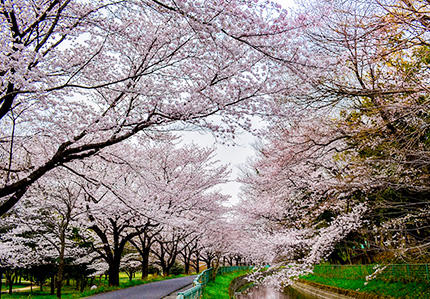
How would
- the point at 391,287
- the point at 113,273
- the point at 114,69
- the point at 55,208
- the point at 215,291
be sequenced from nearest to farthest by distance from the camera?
the point at 114,69, the point at 391,287, the point at 55,208, the point at 215,291, the point at 113,273

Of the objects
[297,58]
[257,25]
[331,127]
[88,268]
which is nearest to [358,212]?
[331,127]

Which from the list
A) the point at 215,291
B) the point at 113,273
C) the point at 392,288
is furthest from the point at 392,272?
the point at 113,273

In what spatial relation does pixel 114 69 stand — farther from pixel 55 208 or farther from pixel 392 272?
pixel 392 272

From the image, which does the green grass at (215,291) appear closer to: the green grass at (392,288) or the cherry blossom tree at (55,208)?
the cherry blossom tree at (55,208)

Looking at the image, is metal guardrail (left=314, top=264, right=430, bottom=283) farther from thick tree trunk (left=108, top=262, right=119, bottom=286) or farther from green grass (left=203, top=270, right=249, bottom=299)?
thick tree trunk (left=108, top=262, right=119, bottom=286)

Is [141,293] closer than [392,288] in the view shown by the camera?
No

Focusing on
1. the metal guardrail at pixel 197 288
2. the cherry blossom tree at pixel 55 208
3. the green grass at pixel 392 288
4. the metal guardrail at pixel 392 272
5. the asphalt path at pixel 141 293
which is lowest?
the green grass at pixel 392 288

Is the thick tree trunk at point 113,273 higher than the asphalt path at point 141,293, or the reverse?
the thick tree trunk at point 113,273

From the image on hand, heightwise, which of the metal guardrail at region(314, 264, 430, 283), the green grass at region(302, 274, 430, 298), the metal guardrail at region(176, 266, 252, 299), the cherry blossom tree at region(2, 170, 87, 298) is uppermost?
the cherry blossom tree at region(2, 170, 87, 298)

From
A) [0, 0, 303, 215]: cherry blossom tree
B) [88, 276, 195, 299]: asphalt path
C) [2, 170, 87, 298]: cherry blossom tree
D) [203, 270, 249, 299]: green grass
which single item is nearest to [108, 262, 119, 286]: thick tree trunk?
[88, 276, 195, 299]: asphalt path

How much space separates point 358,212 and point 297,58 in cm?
736

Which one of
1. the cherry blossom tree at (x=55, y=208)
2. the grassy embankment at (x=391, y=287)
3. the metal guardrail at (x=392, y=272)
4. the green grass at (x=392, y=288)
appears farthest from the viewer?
the metal guardrail at (x=392, y=272)

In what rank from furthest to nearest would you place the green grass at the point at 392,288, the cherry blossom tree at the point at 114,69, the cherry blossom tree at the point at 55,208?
the cherry blossom tree at the point at 55,208
the green grass at the point at 392,288
the cherry blossom tree at the point at 114,69

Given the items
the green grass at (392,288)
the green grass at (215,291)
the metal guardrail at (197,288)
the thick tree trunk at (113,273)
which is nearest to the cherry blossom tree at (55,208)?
the thick tree trunk at (113,273)
